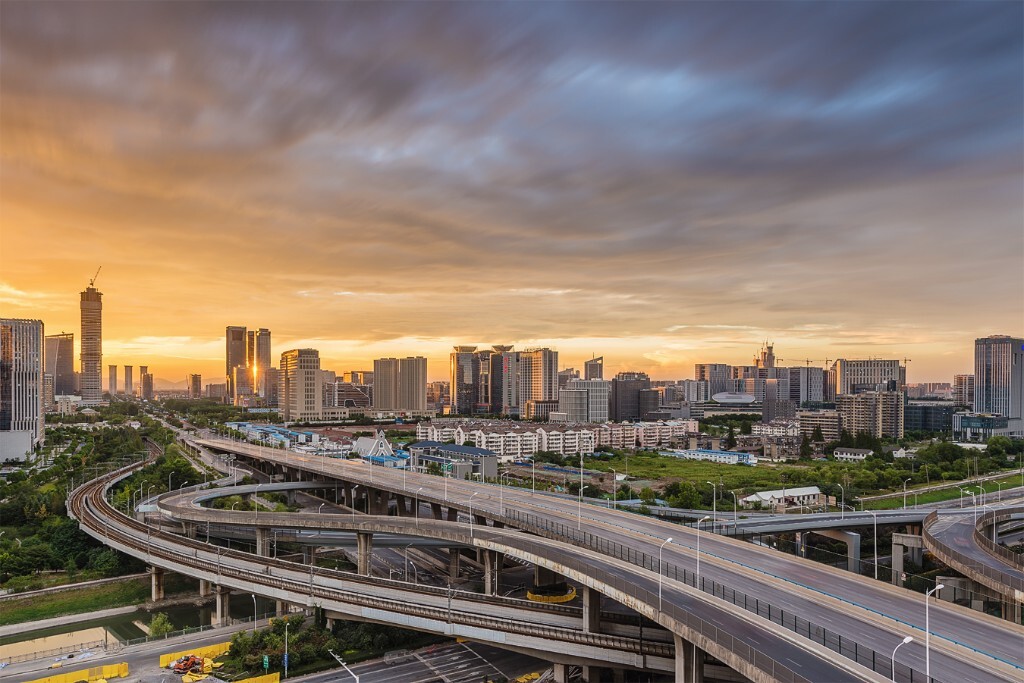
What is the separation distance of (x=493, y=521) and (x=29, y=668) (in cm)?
2250

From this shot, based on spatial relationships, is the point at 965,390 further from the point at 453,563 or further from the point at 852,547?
the point at 453,563

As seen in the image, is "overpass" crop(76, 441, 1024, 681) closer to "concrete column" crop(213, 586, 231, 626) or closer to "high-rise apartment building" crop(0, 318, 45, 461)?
"concrete column" crop(213, 586, 231, 626)

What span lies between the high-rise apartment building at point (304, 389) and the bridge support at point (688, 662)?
139m

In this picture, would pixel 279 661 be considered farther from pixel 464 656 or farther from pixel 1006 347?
pixel 1006 347

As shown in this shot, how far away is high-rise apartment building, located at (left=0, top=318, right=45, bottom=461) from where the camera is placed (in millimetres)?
88000

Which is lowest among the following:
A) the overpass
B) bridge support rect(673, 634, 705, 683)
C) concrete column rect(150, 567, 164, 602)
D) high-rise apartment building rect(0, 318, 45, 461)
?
concrete column rect(150, 567, 164, 602)

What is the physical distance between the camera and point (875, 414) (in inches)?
4567

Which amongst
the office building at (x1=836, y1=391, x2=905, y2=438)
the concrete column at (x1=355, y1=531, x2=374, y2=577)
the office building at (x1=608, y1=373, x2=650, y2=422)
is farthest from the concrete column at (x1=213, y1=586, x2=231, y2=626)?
the office building at (x1=608, y1=373, x2=650, y2=422)

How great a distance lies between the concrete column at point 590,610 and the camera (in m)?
27.6

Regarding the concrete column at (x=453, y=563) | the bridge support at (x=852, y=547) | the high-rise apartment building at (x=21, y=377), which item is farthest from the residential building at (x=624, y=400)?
the concrete column at (x=453, y=563)

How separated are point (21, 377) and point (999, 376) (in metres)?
179

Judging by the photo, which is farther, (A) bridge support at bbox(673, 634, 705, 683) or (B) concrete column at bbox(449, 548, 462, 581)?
(B) concrete column at bbox(449, 548, 462, 581)

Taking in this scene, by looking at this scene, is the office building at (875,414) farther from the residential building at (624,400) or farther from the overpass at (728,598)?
the overpass at (728,598)

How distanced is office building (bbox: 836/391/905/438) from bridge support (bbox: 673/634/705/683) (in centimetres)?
10752
